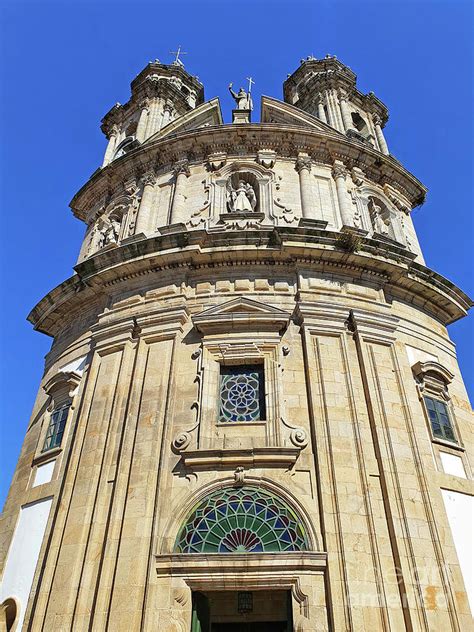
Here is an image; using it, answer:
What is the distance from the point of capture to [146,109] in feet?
82.7

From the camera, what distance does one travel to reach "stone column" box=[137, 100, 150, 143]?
76.0ft

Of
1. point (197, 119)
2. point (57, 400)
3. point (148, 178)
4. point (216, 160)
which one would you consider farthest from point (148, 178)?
point (57, 400)

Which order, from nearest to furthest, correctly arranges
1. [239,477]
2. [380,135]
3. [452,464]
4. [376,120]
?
[239,477]
[452,464]
[380,135]
[376,120]

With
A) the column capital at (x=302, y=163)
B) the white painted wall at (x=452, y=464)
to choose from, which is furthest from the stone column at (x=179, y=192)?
the white painted wall at (x=452, y=464)

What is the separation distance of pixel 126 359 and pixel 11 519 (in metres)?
4.72

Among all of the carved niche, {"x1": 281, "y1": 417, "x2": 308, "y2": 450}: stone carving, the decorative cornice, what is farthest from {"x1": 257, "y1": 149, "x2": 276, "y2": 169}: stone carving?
{"x1": 281, "y1": 417, "x2": 308, "y2": 450}: stone carving

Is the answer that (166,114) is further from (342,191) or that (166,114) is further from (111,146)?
(342,191)

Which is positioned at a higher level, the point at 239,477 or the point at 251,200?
the point at 251,200

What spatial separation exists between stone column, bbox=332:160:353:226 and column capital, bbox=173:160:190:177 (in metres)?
4.86

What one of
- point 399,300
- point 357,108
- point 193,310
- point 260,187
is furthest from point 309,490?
point 357,108

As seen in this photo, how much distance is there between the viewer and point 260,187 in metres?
16.9

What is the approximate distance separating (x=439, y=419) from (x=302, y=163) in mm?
9112

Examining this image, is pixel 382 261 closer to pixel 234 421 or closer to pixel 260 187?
pixel 260 187

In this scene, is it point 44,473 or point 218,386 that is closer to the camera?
point 218,386
